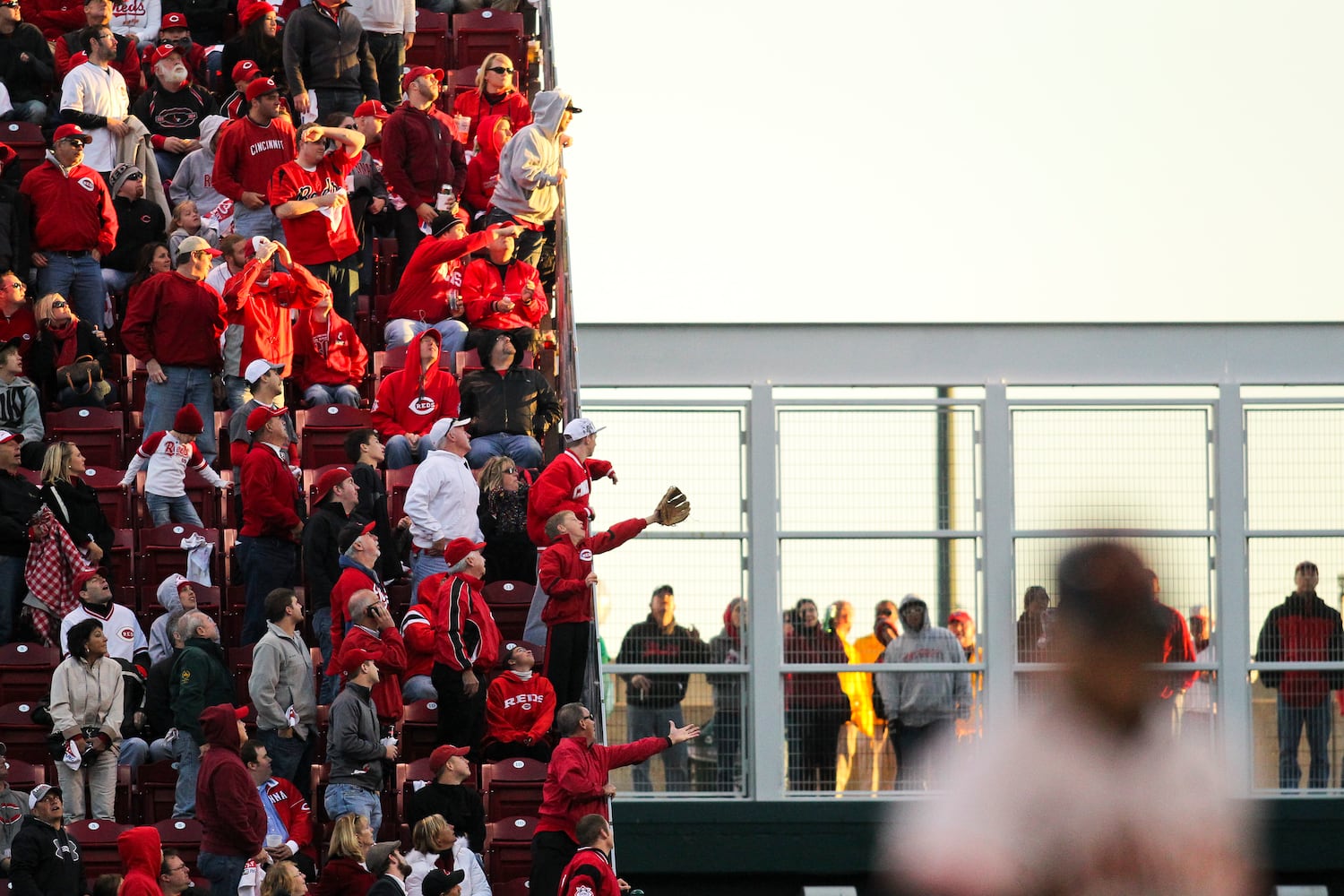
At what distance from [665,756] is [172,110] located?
721cm

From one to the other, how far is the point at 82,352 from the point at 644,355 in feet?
24.1

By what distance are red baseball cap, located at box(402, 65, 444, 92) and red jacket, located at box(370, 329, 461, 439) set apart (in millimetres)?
2843

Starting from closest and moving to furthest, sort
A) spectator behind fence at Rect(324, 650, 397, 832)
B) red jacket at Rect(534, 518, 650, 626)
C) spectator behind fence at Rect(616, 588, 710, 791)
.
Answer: spectator behind fence at Rect(324, 650, 397, 832)
red jacket at Rect(534, 518, 650, 626)
spectator behind fence at Rect(616, 588, 710, 791)

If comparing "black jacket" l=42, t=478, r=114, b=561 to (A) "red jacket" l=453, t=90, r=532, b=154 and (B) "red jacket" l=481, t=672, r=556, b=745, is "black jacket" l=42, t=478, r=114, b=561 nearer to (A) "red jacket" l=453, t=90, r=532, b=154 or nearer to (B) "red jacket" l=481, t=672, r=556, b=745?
(B) "red jacket" l=481, t=672, r=556, b=745

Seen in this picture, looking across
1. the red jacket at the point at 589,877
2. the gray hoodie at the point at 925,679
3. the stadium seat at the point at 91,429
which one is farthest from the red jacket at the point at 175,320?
the gray hoodie at the point at 925,679

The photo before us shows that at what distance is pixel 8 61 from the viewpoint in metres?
16.7

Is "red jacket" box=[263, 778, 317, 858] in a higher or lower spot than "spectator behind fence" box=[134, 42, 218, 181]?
lower

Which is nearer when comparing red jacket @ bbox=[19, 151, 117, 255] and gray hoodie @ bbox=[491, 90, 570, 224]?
red jacket @ bbox=[19, 151, 117, 255]

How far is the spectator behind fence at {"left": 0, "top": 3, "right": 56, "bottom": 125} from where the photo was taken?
16656mm

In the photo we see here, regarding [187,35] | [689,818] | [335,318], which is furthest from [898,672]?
[187,35]

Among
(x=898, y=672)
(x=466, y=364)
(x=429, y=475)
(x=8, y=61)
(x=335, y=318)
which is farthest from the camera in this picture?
(x=898, y=672)

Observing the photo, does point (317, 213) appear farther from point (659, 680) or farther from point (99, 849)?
point (659, 680)

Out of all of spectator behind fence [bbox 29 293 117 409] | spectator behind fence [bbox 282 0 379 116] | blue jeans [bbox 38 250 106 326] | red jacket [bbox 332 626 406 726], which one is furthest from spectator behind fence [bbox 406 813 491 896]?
spectator behind fence [bbox 282 0 379 116]

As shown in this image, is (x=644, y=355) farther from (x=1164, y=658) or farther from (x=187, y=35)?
(x=1164, y=658)
